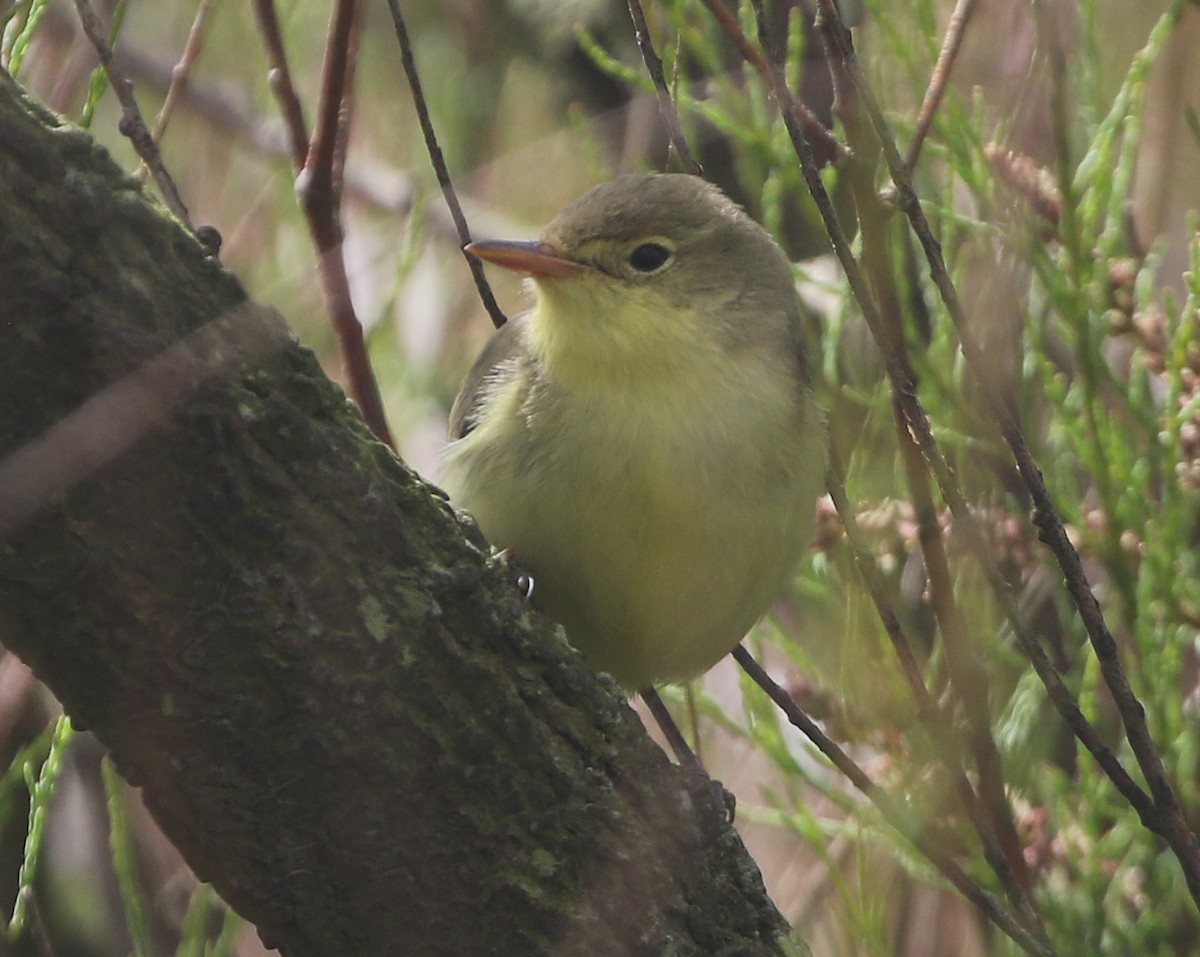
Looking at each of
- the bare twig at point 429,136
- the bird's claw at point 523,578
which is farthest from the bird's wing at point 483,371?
the bird's claw at point 523,578

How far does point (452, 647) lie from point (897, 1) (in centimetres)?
301

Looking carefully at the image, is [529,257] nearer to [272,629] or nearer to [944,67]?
[944,67]

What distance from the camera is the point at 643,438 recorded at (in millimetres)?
2611

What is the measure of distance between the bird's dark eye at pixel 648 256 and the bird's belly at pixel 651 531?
43 centimetres

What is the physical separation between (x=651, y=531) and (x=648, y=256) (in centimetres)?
59

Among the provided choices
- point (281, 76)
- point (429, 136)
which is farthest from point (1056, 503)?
point (281, 76)

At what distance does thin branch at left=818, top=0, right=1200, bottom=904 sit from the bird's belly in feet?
2.10

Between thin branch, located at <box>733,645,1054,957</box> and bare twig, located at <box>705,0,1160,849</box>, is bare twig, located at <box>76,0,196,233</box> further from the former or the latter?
thin branch, located at <box>733,645,1054,957</box>

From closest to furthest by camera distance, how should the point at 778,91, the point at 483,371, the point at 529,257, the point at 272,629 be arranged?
the point at 272,629, the point at 778,91, the point at 529,257, the point at 483,371

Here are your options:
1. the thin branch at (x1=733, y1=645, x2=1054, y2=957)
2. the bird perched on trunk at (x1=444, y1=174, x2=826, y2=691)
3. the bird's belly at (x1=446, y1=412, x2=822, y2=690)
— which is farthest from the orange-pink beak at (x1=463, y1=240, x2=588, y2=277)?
the thin branch at (x1=733, y1=645, x2=1054, y2=957)

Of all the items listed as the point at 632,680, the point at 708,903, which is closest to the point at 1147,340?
the point at 632,680

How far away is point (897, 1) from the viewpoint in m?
4.26

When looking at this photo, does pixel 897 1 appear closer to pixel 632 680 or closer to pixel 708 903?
pixel 632 680

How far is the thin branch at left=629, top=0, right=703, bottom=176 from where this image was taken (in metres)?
2.20
